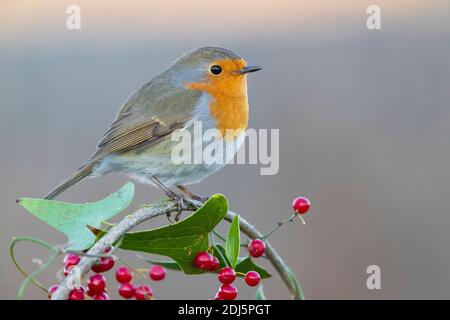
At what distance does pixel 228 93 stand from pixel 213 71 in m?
0.12

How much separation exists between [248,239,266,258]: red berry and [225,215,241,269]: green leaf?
0.46 ft

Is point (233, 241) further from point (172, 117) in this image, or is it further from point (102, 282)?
point (172, 117)

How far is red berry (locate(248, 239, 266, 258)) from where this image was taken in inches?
69.1

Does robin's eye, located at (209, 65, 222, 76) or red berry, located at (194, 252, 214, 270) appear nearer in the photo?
red berry, located at (194, 252, 214, 270)

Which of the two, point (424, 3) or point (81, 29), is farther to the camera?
point (424, 3)

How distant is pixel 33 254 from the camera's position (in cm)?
476

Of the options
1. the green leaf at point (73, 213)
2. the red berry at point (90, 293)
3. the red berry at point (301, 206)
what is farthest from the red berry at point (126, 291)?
the red berry at point (301, 206)

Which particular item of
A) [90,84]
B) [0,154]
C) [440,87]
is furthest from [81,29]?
[440,87]

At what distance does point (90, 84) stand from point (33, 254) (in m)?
1.64

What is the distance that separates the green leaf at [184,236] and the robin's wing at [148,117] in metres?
1.28

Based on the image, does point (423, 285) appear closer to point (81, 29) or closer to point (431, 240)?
point (431, 240)

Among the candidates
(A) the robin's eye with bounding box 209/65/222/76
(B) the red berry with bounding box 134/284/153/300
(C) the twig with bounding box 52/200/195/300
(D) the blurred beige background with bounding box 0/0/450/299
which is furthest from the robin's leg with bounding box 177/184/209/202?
(D) the blurred beige background with bounding box 0/0/450/299

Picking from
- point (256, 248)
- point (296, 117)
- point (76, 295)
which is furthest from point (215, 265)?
point (296, 117)

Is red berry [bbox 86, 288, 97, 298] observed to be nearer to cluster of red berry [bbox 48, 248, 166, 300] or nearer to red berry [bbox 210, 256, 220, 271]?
cluster of red berry [bbox 48, 248, 166, 300]
